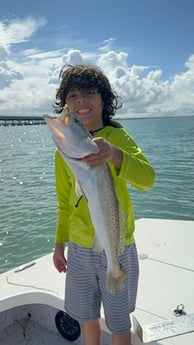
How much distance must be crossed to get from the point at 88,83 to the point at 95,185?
859mm

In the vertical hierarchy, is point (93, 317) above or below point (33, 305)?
above

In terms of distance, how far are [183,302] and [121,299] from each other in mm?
968

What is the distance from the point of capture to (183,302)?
3.11 m

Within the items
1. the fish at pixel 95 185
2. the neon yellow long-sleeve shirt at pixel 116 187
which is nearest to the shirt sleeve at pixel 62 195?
the neon yellow long-sleeve shirt at pixel 116 187

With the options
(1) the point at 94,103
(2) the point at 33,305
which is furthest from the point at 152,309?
(1) the point at 94,103

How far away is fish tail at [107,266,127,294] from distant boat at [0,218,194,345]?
743 millimetres

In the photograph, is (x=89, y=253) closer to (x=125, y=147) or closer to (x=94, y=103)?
(x=125, y=147)

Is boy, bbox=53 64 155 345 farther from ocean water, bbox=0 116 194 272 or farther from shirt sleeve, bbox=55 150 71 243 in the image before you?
ocean water, bbox=0 116 194 272

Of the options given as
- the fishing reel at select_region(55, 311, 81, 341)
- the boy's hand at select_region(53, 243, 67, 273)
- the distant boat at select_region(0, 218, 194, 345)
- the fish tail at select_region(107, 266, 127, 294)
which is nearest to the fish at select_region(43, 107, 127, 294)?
the fish tail at select_region(107, 266, 127, 294)

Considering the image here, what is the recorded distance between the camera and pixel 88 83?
2412 mm

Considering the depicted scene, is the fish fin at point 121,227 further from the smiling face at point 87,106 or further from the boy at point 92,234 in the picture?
the smiling face at point 87,106

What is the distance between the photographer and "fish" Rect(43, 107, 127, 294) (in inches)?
65.5

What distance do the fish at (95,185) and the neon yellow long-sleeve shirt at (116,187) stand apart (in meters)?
0.19

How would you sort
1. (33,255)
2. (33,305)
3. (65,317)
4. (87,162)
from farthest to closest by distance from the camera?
(33,255) → (33,305) → (65,317) → (87,162)
